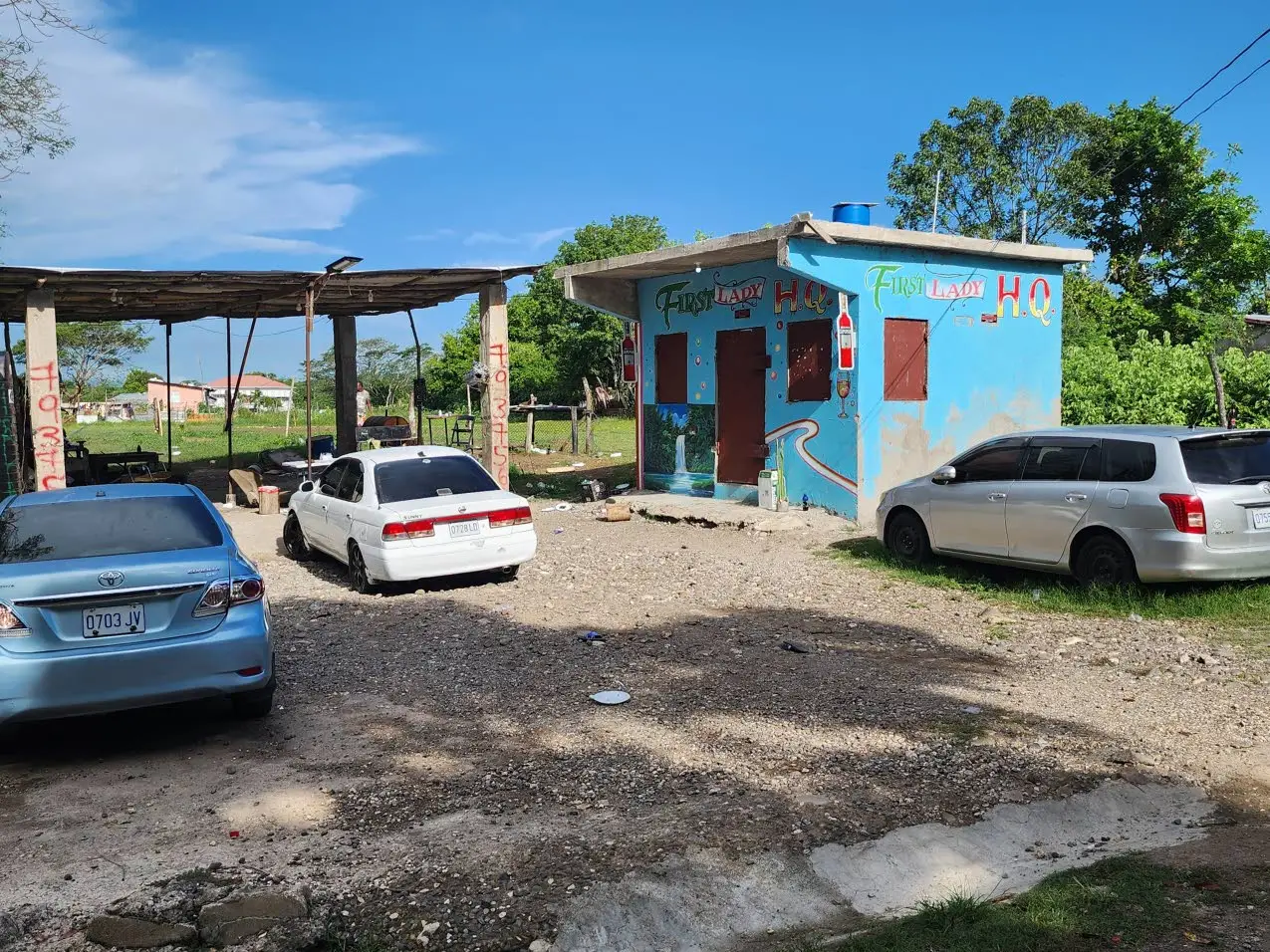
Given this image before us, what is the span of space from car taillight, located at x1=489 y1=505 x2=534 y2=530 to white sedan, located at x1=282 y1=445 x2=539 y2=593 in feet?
0.03

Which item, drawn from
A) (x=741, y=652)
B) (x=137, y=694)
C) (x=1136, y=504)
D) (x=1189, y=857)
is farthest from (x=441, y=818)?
(x=1136, y=504)

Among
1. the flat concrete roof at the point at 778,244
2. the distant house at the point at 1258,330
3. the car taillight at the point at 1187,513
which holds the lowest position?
the car taillight at the point at 1187,513

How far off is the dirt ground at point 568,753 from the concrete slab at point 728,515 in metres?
4.73

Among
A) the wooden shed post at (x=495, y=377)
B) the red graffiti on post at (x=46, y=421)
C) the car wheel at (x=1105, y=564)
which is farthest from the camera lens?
the wooden shed post at (x=495, y=377)

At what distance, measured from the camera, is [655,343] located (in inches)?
731

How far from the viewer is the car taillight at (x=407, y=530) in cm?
1016

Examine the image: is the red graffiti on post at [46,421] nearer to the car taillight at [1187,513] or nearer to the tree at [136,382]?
the car taillight at [1187,513]

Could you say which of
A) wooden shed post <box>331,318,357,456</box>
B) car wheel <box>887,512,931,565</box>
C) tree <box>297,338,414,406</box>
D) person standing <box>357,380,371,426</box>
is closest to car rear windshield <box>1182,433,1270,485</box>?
car wheel <box>887,512,931,565</box>

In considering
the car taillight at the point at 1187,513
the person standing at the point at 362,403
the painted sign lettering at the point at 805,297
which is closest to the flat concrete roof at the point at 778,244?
the painted sign lettering at the point at 805,297

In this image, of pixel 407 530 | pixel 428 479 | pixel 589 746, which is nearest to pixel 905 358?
pixel 428 479

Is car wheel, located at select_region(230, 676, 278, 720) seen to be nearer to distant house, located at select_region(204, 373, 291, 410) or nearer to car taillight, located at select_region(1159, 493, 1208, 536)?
car taillight, located at select_region(1159, 493, 1208, 536)

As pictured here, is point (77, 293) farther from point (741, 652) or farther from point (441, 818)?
point (441, 818)

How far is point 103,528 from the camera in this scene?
6.32 metres

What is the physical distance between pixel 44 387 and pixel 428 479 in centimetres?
770
